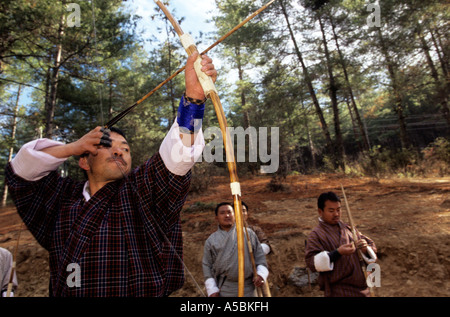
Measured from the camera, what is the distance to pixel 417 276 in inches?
162

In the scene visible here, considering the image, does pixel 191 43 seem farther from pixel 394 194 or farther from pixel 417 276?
pixel 394 194

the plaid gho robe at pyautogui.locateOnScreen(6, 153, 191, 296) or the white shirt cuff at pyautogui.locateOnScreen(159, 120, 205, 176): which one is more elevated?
the white shirt cuff at pyautogui.locateOnScreen(159, 120, 205, 176)

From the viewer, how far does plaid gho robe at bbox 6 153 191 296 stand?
132 centimetres

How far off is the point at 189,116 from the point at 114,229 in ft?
2.45

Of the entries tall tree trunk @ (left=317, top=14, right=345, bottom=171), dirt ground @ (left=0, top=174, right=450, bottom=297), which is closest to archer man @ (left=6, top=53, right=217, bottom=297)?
dirt ground @ (left=0, top=174, right=450, bottom=297)

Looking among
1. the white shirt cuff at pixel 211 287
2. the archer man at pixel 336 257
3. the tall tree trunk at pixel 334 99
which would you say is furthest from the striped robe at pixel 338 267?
the tall tree trunk at pixel 334 99

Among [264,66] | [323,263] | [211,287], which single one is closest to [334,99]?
[264,66]

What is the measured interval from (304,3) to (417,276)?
12.7m

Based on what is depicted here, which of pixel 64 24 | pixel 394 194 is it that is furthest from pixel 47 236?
A: pixel 64 24

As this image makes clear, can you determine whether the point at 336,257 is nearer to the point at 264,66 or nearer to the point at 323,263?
the point at 323,263

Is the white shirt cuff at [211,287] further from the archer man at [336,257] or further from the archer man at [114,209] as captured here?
the archer man at [114,209]

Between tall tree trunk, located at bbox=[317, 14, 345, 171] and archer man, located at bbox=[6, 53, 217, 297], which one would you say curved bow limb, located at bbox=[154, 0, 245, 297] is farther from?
tall tree trunk, located at bbox=[317, 14, 345, 171]

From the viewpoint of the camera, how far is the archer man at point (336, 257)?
2463mm

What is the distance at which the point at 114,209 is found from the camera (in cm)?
149
